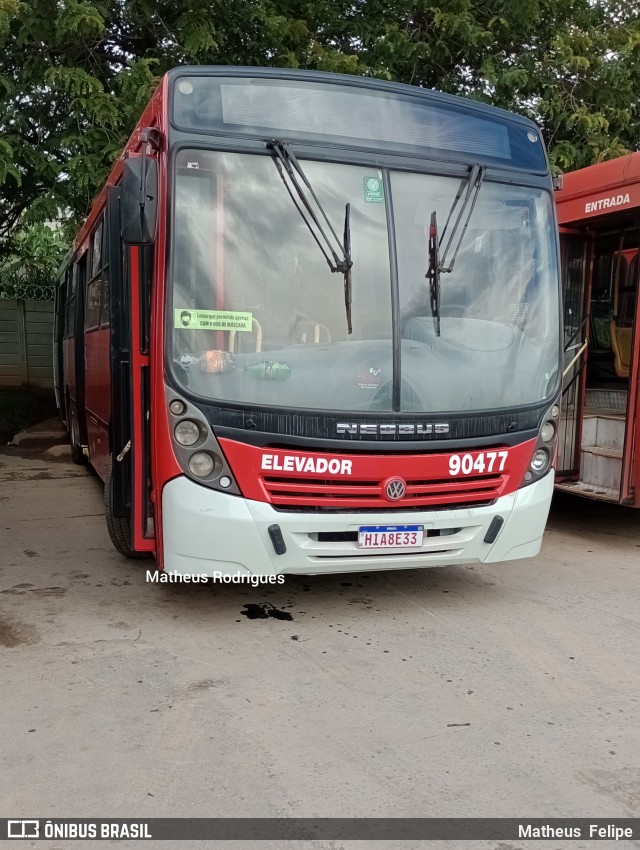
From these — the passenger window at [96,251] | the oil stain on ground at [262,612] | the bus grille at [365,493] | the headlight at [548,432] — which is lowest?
the oil stain on ground at [262,612]

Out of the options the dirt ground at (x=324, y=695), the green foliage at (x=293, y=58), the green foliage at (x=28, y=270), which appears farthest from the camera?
the green foliage at (x=28, y=270)

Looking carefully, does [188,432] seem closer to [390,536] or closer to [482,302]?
[390,536]

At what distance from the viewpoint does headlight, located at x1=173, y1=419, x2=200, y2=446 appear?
13.5 feet

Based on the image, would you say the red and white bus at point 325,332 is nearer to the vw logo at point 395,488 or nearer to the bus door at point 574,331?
the vw logo at point 395,488

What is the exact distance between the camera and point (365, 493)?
4273mm

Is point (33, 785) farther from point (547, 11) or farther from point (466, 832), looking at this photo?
point (547, 11)

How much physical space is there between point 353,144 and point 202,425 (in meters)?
1.80

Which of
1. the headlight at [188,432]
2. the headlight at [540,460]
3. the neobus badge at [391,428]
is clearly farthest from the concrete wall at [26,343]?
the headlight at [540,460]

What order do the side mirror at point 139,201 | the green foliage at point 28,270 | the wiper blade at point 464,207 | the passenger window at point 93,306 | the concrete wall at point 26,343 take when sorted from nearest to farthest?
1. the side mirror at point 139,201
2. the wiper blade at point 464,207
3. the passenger window at point 93,306
4. the concrete wall at point 26,343
5. the green foliage at point 28,270

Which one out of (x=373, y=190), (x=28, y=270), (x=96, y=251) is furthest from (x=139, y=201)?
(x=28, y=270)

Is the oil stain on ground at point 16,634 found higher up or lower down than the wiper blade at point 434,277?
lower down

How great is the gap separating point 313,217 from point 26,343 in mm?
13418

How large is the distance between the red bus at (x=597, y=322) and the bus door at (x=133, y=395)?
387cm

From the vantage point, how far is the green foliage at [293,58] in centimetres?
820
